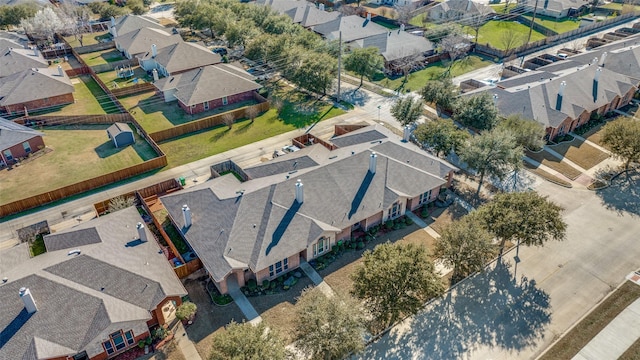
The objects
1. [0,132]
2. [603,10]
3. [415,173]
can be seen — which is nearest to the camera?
[415,173]

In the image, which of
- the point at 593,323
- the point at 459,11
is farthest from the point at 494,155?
the point at 459,11

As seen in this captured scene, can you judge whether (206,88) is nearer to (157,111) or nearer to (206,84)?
(206,84)

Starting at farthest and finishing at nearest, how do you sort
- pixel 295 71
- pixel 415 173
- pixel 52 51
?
pixel 52 51 → pixel 295 71 → pixel 415 173

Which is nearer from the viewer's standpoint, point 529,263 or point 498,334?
point 498,334

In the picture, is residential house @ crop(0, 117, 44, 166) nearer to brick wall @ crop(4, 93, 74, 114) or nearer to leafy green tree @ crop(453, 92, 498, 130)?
brick wall @ crop(4, 93, 74, 114)

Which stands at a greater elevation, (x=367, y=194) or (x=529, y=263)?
(x=367, y=194)

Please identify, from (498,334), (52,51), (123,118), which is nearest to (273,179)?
(498,334)

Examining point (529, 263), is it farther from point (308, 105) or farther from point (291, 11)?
point (291, 11)
